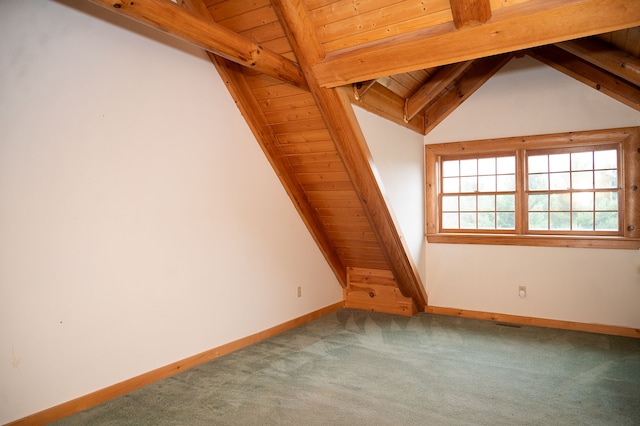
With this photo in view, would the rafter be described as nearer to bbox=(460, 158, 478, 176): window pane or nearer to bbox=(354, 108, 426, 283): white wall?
bbox=(354, 108, 426, 283): white wall

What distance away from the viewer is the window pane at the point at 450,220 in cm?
507

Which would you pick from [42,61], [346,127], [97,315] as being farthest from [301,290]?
[42,61]

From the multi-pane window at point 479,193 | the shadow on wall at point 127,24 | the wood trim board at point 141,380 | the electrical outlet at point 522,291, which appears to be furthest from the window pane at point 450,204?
the shadow on wall at point 127,24

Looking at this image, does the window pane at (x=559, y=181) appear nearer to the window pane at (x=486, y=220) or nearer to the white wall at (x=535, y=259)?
the white wall at (x=535, y=259)

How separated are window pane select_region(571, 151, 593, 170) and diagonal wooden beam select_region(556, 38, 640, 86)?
0.88m

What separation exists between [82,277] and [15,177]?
2.24 ft

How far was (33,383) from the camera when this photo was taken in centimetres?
236

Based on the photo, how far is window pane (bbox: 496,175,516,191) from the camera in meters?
4.69

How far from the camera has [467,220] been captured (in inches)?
196

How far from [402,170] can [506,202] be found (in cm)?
125

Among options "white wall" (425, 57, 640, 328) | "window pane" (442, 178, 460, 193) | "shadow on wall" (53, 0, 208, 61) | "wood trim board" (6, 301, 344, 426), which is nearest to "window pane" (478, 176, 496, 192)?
"window pane" (442, 178, 460, 193)

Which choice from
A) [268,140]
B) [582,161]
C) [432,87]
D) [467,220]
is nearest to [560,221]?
[582,161]

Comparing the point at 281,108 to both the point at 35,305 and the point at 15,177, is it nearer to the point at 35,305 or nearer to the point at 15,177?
the point at 15,177

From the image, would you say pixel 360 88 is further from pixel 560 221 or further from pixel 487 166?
pixel 560 221
